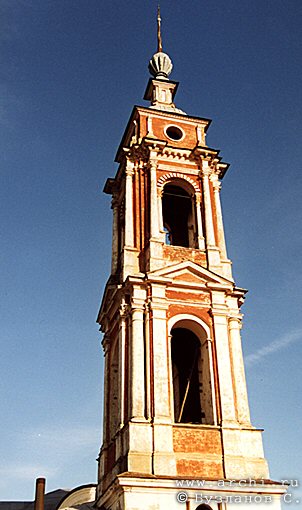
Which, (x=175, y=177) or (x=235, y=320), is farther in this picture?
(x=175, y=177)

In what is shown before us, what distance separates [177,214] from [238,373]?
731 cm

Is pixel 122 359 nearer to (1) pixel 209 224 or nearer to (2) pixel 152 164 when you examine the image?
(1) pixel 209 224

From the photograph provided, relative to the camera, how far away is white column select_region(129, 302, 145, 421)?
53.6 ft

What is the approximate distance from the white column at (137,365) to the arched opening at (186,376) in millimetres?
2167

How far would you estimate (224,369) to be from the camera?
1759 cm

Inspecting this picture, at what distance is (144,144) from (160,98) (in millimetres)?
4299

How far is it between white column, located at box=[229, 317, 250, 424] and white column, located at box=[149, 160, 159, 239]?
3.49m

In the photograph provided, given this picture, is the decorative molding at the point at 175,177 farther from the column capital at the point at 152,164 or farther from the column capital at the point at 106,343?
the column capital at the point at 106,343

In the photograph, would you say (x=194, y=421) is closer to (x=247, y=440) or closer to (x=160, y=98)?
(x=247, y=440)

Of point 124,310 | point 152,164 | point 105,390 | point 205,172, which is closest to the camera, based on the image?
point 124,310

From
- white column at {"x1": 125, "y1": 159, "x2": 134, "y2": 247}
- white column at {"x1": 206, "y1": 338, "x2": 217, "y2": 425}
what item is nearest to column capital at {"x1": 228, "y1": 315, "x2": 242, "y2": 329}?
white column at {"x1": 206, "y1": 338, "x2": 217, "y2": 425}

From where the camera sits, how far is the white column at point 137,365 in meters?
16.3

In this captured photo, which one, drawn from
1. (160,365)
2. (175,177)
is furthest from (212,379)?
(175,177)

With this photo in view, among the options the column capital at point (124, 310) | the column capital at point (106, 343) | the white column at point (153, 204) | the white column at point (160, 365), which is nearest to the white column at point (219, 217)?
the white column at point (153, 204)
